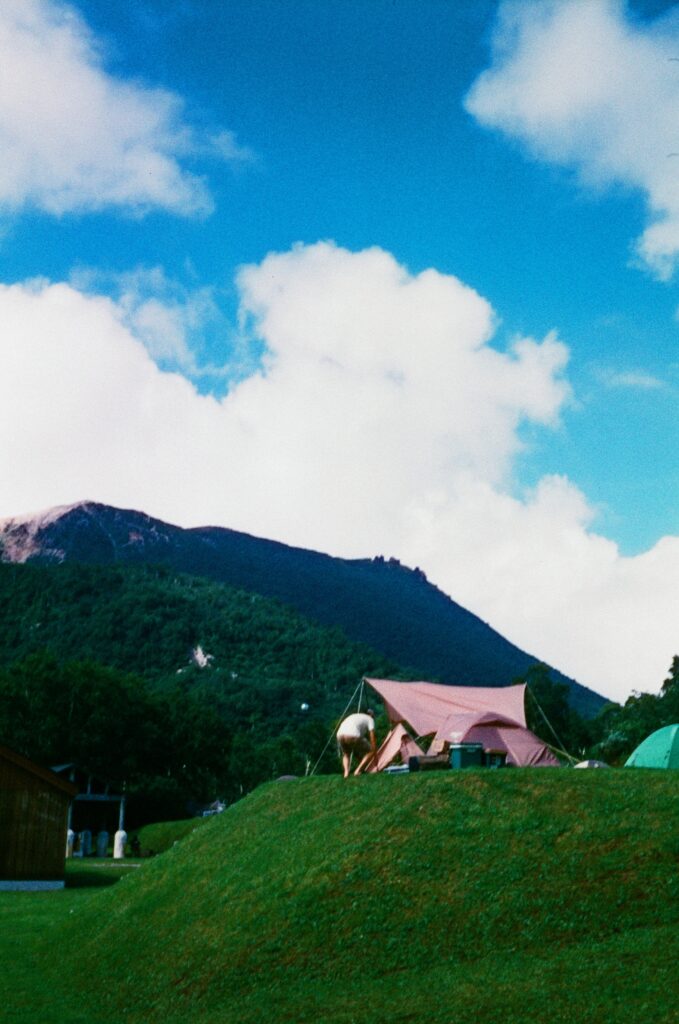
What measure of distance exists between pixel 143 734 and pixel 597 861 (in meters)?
57.5

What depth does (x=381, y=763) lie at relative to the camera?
31734mm

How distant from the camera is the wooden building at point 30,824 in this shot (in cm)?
3347

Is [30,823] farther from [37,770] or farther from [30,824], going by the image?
[37,770]

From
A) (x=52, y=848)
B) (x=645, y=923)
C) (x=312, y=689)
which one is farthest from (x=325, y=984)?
(x=312, y=689)

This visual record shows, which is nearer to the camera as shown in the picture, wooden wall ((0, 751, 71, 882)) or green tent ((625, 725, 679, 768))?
green tent ((625, 725, 679, 768))

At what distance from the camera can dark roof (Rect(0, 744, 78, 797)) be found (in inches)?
1341

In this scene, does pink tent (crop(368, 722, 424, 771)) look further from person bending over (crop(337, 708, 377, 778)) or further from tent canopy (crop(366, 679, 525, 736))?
person bending over (crop(337, 708, 377, 778))

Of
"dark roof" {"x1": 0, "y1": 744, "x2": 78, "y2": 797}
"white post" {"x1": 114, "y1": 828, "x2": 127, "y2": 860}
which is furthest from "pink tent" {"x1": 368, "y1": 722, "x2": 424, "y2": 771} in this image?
"white post" {"x1": 114, "y1": 828, "x2": 127, "y2": 860}

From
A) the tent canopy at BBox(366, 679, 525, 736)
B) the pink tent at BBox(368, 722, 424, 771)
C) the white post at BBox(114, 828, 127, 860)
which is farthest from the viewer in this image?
the white post at BBox(114, 828, 127, 860)

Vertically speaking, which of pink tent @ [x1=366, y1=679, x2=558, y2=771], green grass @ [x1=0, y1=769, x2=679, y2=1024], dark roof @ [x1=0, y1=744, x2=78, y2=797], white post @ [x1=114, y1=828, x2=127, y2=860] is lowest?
white post @ [x1=114, y1=828, x2=127, y2=860]

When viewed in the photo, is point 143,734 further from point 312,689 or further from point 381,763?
point 312,689

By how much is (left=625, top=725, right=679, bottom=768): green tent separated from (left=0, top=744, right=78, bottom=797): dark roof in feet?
63.9

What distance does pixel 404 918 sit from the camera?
49.6ft

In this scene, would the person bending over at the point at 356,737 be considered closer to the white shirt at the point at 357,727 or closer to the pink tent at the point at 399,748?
the white shirt at the point at 357,727
